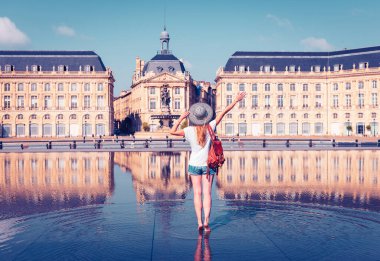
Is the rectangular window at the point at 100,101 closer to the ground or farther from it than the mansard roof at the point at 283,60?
closer to the ground

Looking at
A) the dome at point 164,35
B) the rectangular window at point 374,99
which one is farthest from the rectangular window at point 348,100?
the dome at point 164,35

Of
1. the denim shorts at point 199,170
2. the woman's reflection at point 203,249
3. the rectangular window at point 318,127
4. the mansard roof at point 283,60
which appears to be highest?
the mansard roof at point 283,60

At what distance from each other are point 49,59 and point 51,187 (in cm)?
8223

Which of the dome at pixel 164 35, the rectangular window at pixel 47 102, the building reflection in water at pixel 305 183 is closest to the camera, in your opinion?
the building reflection in water at pixel 305 183

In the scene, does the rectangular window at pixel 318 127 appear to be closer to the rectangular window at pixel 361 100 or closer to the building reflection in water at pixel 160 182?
the rectangular window at pixel 361 100

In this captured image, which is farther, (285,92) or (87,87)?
(285,92)

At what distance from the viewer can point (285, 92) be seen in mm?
94875

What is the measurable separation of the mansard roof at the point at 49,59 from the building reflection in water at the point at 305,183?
247 ft

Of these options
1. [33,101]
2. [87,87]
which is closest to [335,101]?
[87,87]

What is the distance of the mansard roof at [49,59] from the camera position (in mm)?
92125

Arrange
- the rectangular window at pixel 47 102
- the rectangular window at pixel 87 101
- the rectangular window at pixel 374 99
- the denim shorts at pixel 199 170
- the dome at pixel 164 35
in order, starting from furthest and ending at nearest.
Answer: the dome at pixel 164 35
the rectangular window at pixel 87 101
the rectangular window at pixel 47 102
the rectangular window at pixel 374 99
the denim shorts at pixel 199 170

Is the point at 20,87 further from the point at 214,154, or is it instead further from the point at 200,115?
the point at 214,154

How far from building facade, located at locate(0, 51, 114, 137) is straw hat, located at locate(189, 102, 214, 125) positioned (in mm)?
86320

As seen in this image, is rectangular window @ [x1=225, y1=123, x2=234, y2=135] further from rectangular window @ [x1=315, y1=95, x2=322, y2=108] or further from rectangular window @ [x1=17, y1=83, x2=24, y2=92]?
rectangular window @ [x1=17, y1=83, x2=24, y2=92]
